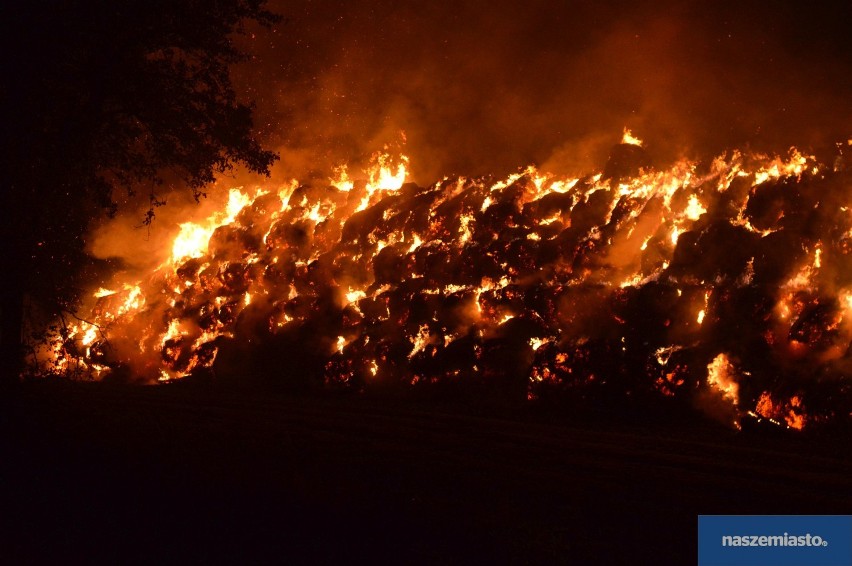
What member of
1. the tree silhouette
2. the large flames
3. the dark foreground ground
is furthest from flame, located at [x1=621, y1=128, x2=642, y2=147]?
the tree silhouette

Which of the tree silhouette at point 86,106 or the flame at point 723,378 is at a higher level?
the tree silhouette at point 86,106

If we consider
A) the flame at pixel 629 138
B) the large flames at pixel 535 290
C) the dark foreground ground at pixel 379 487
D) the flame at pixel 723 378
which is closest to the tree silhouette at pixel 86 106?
the large flames at pixel 535 290

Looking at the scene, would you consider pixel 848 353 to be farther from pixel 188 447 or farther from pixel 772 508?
pixel 188 447

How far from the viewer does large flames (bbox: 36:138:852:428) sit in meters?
12.5

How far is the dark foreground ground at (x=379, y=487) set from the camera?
5.32 metres

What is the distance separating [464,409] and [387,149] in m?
13.1

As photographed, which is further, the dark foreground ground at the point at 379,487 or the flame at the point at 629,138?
the flame at the point at 629,138

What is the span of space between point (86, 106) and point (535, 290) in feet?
32.0

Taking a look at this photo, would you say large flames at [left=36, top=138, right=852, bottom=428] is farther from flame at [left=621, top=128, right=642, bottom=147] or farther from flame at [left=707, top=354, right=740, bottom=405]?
flame at [left=621, top=128, right=642, bottom=147]

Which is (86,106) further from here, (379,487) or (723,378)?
(723,378)

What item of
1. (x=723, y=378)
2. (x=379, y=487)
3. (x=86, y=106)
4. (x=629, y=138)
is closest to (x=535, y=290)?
(x=723, y=378)

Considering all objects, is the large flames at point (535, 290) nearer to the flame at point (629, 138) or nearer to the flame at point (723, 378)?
the flame at point (723, 378)

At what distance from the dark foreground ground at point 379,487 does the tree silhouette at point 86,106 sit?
99.9 inches

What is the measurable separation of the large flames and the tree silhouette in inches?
86.4
